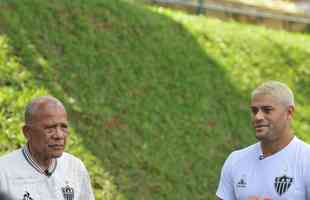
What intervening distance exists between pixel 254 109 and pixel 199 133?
604cm

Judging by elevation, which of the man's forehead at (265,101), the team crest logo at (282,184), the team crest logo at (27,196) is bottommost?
the team crest logo at (27,196)

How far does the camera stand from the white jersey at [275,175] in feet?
20.8

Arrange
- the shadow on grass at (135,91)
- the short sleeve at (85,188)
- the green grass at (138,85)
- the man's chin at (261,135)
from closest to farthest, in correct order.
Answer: the man's chin at (261,135) < the short sleeve at (85,188) < the green grass at (138,85) < the shadow on grass at (135,91)

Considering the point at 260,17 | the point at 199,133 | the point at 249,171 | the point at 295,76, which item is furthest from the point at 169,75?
the point at 249,171

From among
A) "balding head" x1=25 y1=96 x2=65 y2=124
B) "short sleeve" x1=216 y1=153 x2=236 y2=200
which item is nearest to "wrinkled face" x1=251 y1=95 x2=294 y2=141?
"short sleeve" x1=216 y1=153 x2=236 y2=200

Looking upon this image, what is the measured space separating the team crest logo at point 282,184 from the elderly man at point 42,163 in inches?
53.5

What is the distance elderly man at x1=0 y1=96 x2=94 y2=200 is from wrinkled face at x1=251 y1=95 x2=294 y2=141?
1.31m

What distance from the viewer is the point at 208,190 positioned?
11.7 metres

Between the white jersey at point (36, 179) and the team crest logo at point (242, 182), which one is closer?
the white jersey at point (36, 179)

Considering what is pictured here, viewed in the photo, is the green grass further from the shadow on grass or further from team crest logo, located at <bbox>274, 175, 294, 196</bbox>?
team crest logo, located at <bbox>274, 175, 294, 196</bbox>

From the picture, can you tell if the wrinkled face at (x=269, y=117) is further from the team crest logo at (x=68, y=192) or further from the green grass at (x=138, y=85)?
the green grass at (x=138, y=85)

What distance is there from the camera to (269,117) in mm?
6414

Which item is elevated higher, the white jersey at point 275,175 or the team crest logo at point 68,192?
the white jersey at point 275,175

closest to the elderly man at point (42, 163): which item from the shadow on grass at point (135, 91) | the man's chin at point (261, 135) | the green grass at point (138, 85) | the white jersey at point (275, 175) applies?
the white jersey at point (275, 175)
